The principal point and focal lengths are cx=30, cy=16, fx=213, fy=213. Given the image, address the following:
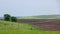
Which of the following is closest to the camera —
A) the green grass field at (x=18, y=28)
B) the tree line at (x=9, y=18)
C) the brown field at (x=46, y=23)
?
the green grass field at (x=18, y=28)

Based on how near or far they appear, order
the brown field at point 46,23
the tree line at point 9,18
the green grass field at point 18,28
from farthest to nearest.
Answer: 1. the tree line at point 9,18
2. the brown field at point 46,23
3. the green grass field at point 18,28

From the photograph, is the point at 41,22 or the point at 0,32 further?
the point at 41,22

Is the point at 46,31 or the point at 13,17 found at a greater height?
the point at 13,17

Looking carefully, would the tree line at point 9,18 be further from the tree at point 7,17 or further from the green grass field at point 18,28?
the green grass field at point 18,28

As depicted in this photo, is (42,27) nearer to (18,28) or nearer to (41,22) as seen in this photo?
(41,22)

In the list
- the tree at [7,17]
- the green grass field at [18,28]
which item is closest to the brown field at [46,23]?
the green grass field at [18,28]

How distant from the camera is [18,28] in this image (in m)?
9.79

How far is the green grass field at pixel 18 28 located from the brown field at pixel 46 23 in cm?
19

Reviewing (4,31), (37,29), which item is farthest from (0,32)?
(37,29)

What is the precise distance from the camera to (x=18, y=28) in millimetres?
9789

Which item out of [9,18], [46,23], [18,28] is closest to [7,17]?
[9,18]

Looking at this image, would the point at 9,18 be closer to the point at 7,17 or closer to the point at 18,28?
the point at 7,17

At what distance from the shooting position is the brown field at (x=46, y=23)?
31.9 ft

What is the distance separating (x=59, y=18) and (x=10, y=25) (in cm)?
233
